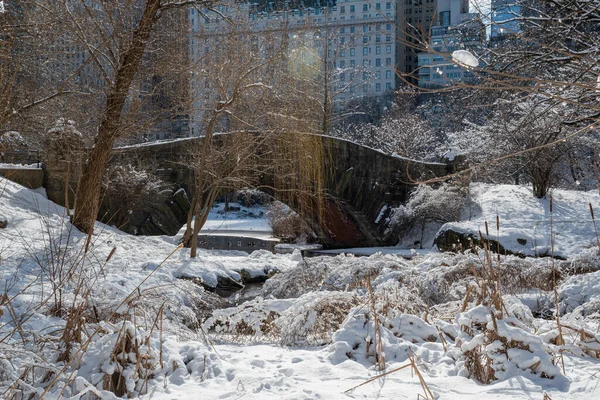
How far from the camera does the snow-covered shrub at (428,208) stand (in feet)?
58.0

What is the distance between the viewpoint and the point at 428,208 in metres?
18.1

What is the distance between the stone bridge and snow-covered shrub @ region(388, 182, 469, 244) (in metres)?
0.49

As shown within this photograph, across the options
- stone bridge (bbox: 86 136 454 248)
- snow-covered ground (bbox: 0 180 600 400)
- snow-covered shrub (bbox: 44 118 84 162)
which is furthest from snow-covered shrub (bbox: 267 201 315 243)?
snow-covered ground (bbox: 0 180 600 400)

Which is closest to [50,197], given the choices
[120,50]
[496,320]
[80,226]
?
[80,226]

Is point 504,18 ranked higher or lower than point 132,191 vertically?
higher

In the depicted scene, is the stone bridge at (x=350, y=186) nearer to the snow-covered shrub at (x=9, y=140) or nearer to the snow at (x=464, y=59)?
the snow-covered shrub at (x=9, y=140)

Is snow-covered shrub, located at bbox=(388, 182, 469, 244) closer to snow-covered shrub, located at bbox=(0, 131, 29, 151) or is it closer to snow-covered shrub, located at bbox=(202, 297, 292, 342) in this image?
snow-covered shrub, located at bbox=(0, 131, 29, 151)

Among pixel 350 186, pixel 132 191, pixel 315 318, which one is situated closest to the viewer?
pixel 315 318

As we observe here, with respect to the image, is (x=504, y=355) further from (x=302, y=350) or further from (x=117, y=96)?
(x=117, y=96)

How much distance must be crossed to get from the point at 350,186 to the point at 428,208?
2.48m

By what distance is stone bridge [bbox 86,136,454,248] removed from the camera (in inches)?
658

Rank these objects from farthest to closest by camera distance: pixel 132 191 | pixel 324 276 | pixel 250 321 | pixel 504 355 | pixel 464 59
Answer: pixel 132 191
pixel 324 276
pixel 250 321
pixel 504 355
pixel 464 59

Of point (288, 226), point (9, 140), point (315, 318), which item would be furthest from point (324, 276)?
point (288, 226)

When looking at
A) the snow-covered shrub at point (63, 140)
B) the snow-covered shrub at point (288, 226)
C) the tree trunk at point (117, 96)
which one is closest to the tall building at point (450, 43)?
the tree trunk at point (117, 96)
